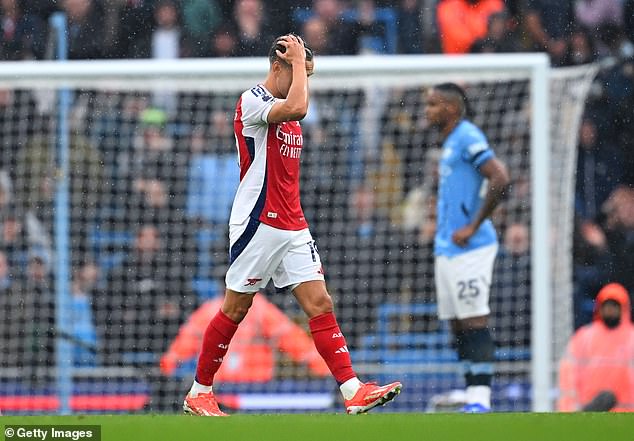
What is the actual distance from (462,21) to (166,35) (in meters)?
3.11

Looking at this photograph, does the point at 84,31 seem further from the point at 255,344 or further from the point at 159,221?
the point at 255,344

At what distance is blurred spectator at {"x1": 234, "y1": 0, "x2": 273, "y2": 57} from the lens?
598 inches

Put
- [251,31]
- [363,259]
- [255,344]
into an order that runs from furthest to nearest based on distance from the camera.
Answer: [251,31]
[363,259]
[255,344]

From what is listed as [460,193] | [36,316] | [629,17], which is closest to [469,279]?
[460,193]

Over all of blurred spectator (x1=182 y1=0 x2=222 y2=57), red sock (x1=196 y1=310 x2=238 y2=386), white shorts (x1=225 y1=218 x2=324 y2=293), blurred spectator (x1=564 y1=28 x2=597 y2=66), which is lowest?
red sock (x1=196 y1=310 x2=238 y2=386)

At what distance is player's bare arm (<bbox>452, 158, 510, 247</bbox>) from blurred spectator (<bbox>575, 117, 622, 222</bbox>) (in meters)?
5.60

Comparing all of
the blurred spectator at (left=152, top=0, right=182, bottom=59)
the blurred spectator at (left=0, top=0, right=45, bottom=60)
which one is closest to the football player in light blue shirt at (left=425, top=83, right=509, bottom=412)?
the blurred spectator at (left=152, top=0, right=182, bottom=59)

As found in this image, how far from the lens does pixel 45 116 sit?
12430 millimetres

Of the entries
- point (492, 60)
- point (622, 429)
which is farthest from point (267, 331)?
point (622, 429)

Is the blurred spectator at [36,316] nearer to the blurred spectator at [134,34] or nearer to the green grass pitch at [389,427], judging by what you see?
the blurred spectator at [134,34]

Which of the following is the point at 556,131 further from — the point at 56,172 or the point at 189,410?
the point at 189,410

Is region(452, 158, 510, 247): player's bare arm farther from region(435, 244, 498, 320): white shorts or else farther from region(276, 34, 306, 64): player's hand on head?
region(276, 34, 306, 64): player's hand on head

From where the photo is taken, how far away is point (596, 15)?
52.0 ft

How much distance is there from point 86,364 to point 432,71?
3.81 m
